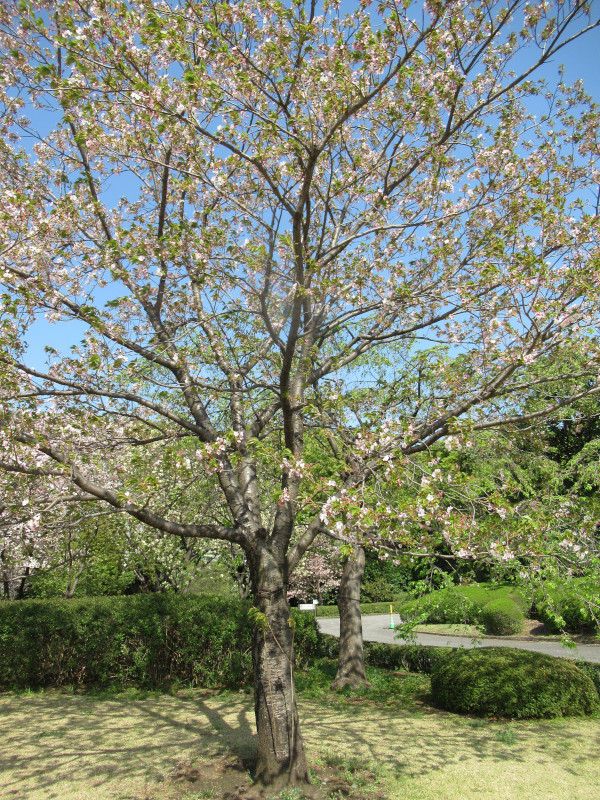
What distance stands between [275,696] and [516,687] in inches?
194

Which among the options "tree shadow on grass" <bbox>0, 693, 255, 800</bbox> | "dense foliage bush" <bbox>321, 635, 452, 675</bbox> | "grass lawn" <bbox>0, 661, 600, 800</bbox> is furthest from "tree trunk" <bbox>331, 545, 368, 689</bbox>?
"tree shadow on grass" <bbox>0, 693, 255, 800</bbox>

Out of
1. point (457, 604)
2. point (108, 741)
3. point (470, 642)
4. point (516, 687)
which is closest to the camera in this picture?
point (108, 741)

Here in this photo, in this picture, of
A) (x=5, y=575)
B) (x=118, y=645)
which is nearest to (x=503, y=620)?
(x=118, y=645)

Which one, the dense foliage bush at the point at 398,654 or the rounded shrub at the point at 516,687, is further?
the dense foliage bush at the point at 398,654

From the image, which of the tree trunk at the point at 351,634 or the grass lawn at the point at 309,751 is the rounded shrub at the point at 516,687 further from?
the tree trunk at the point at 351,634

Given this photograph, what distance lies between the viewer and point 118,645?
1066 cm

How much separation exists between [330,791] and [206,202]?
6555mm

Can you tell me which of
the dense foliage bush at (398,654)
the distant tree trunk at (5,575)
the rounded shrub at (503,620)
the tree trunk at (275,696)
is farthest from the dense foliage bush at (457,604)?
the distant tree trunk at (5,575)

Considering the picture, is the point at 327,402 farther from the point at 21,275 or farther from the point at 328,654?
the point at 328,654

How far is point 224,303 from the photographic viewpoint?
255 inches

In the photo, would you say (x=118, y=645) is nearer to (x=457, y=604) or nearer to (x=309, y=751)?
(x=309, y=751)

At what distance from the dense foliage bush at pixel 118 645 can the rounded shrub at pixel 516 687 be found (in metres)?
4.49

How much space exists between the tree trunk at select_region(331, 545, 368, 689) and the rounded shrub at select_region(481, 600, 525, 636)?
10.1 metres

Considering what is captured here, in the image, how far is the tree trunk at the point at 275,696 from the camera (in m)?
5.07
